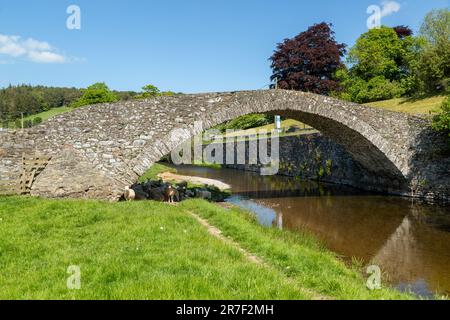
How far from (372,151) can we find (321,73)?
27292 millimetres

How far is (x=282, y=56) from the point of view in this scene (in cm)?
4481

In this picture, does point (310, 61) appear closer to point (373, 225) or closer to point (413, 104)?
point (413, 104)

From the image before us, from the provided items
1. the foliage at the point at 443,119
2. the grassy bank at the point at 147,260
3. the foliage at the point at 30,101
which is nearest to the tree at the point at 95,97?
the foliage at the point at 30,101

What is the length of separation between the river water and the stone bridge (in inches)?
120

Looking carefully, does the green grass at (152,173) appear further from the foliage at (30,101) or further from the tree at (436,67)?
the foliage at (30,101)

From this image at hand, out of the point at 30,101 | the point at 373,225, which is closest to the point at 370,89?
the point at 373,225

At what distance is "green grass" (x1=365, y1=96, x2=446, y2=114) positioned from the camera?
86.2 feet

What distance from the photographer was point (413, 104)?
1147 inches

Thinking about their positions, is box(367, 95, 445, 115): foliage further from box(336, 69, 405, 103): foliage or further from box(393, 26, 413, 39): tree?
box(393, 26, 413, 39): tree

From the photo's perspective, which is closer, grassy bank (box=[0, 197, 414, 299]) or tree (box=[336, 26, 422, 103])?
grassy bank (box=[0, 197, 414, 299])

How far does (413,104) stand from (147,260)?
28.0 m

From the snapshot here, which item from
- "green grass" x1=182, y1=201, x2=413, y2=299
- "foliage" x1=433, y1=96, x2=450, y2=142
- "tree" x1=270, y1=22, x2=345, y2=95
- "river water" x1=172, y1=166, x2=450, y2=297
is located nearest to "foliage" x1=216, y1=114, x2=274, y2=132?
"tree" x1=270, y1=22, x2=345, y2=95
